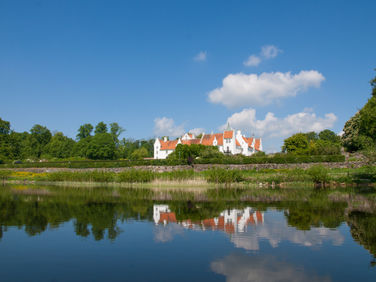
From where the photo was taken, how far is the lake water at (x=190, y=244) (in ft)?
25.3

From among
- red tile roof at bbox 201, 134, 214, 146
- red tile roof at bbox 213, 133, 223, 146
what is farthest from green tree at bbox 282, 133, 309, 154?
red tile roof at bbox 201, 134, 214, 146

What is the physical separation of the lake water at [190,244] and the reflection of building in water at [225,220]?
0.04 m

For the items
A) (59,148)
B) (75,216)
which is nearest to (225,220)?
(75,216)

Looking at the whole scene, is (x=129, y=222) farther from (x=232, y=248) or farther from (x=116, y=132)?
(x=116, y=132)

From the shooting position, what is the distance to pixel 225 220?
14305 mm

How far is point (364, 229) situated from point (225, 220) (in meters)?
5.62

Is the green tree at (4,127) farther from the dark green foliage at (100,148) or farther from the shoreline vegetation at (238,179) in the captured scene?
the shoreline vegetation at (238,179)

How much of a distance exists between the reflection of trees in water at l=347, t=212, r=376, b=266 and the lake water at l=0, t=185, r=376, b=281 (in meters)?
0.03

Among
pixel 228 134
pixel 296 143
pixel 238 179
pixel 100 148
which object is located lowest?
pixel 238 179

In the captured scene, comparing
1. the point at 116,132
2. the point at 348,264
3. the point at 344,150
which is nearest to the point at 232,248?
the point at 348,264

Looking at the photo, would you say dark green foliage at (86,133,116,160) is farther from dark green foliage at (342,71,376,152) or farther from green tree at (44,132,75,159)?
dark green foliage at (342,71,376,152)

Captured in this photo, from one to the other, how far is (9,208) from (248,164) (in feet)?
110

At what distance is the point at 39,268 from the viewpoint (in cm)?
816

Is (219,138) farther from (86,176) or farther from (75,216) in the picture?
(75,216)
